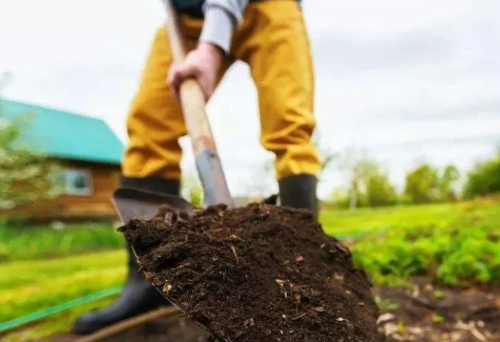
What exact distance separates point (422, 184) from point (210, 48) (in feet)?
46.9

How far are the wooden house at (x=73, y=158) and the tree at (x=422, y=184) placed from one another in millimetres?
8062

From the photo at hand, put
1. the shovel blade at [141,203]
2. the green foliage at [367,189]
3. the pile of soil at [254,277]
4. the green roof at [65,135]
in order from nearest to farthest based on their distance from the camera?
the pile of soil at [254,277] → the shovel blade at [141,203] → the green roof at [65,135] → the green foliage at [367,189]

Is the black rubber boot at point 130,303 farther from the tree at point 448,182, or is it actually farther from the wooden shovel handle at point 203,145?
the tree at point 448,182

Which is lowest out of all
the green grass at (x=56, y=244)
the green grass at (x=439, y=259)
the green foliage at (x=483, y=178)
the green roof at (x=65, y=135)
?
the green grass at (x=56, y=244)

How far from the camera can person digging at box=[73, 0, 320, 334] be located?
2.12m

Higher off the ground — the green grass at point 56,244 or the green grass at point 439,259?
the green grass at point 439,259

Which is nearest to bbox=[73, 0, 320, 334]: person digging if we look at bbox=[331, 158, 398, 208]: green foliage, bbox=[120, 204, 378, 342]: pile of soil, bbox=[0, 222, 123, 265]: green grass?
bbox=[120, 204, 378, 342]: pile of soil

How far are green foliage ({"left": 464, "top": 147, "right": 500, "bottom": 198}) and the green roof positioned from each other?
9.21m

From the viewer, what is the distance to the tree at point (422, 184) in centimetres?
1495

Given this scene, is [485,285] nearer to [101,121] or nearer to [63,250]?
[63,250]

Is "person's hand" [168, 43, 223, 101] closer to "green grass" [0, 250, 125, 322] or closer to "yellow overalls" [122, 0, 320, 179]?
"yellow overalls" [122, 0, 320, 179]

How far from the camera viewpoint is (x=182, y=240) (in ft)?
4.36

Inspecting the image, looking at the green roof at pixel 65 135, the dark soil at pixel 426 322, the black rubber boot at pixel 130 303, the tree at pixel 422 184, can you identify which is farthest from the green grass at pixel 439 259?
the tree at pixel 422 184

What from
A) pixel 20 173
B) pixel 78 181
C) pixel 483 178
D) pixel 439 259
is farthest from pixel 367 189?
pixel 439 259
